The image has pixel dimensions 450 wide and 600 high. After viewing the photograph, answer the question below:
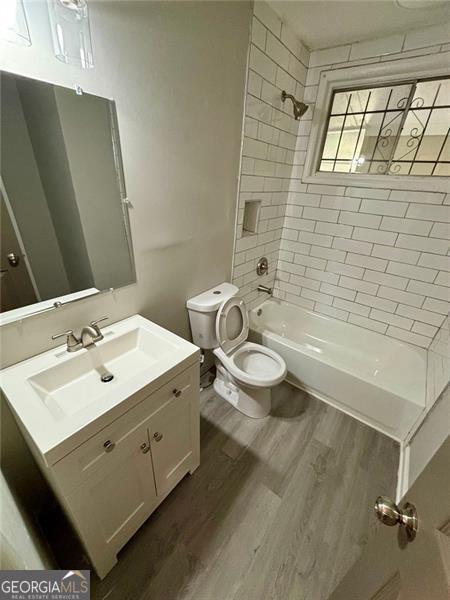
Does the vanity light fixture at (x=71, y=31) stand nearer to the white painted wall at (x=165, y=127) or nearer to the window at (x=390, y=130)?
the white painted wall at (x=165, y=127)

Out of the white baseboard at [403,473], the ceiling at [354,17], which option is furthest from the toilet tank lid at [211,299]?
the ceiling at [354,17]

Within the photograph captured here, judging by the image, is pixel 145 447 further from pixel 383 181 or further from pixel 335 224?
pixel 383 181

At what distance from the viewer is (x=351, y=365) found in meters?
2.11

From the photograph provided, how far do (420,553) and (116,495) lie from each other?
0.94 metres

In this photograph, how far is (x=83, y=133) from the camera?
0.95m

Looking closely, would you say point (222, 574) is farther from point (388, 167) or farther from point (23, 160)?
point (388, 167)

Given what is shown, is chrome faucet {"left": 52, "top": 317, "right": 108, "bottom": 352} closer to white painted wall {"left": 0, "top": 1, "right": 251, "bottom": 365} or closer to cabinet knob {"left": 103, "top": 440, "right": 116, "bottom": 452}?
white painted wall {"left": 0, "top": 1, "right": 251, "bottom": 365}

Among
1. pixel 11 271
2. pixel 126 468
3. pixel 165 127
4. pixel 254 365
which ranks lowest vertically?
pixel 254 365

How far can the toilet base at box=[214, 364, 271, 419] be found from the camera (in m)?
1.67

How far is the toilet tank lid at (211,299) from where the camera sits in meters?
1.57

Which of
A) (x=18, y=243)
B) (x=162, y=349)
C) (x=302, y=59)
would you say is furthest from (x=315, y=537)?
(x=302, y=59)

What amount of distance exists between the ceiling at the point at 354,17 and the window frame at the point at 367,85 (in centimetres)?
A: 16

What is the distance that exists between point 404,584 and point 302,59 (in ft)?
8.35

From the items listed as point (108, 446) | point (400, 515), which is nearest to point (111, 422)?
Answer: point (108, 446)
